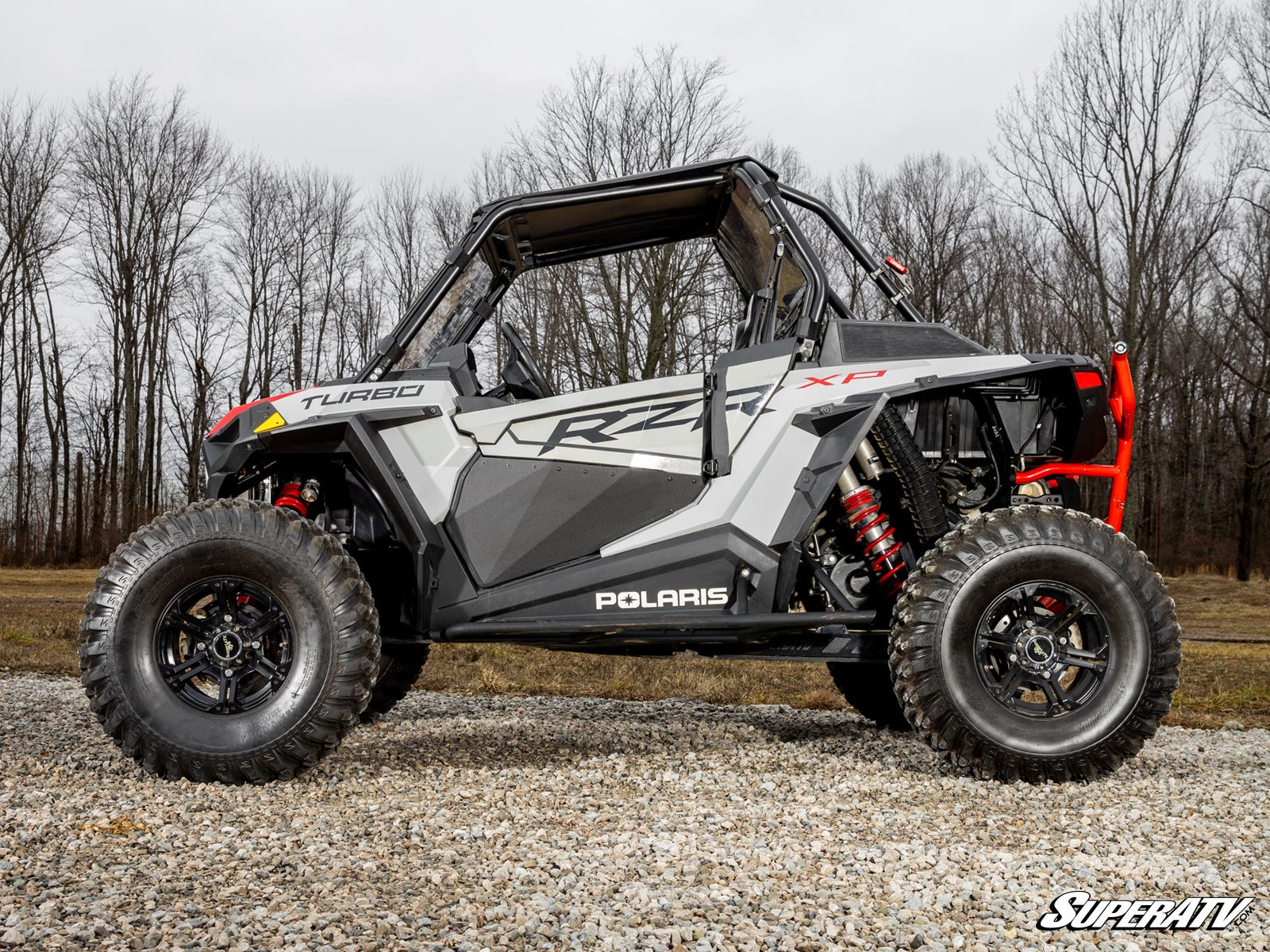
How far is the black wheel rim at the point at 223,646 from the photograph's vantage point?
4.20 meters

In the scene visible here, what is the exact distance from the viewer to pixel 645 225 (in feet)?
17.5

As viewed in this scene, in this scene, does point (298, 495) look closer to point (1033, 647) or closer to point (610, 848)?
point (610, 848)

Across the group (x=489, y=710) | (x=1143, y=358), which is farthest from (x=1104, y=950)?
(x=1143, y=358)

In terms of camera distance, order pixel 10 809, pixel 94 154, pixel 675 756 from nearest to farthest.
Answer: pixel 10 809, pixel 675 756, pixel 94 154

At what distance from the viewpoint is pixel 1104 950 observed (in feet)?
8.09

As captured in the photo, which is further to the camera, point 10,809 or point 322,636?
point 322,636

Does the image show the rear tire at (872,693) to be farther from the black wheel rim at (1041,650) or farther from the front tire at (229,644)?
the front tire at (229,644)

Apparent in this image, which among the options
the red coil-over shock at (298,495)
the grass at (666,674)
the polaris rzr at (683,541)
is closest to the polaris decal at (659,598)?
the polaris rzr at (683,541)

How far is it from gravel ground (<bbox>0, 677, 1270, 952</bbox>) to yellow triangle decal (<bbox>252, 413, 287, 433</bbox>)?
4.66 feet

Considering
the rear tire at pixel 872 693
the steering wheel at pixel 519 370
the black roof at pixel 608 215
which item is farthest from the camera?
the rear tire at pixel 872 693

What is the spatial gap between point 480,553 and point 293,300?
3021cm

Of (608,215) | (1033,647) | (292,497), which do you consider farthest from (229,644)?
(1033,647)

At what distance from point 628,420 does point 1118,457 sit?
2.07m

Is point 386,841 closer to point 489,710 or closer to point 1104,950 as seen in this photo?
point 1104,950
